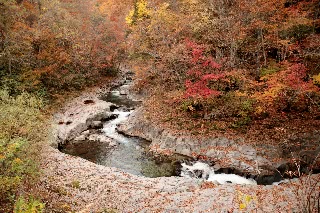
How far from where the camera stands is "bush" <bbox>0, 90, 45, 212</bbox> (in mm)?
8242

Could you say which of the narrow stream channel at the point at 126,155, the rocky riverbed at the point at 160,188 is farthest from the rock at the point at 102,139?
the narrow stream channel at the point at 126,155

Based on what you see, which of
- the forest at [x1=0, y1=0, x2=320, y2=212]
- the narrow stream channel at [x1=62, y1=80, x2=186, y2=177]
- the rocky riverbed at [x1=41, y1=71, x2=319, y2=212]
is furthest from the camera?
the forest at [x1=0, y1=0, x2=320, y2=212]

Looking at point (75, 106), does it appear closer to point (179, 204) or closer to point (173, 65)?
point (173, 65)

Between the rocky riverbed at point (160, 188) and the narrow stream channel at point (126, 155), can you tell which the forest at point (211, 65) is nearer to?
the rocky riverbed at point (160, 188)

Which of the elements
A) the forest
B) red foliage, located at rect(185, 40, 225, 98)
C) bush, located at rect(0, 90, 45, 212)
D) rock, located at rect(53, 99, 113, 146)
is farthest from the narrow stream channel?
bush, located at rect(0, 90, 45, 212)

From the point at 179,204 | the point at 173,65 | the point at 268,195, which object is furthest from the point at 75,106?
the point at 268,195

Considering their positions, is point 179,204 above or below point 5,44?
below

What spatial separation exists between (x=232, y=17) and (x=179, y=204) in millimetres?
14624

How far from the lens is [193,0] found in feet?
78.5

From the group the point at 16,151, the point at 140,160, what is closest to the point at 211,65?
the point at 140,160

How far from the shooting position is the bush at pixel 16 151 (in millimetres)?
8242

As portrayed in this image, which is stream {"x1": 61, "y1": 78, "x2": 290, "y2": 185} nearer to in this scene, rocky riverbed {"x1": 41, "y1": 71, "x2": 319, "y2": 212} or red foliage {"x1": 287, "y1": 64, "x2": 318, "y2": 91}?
rocky riverbed {"x1": 41, "y1": 71, "x2": 319, "y2": 212}

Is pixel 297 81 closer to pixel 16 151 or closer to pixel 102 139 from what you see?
pixel 102 139

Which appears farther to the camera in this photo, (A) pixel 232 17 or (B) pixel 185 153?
(A) pixel 232 17
